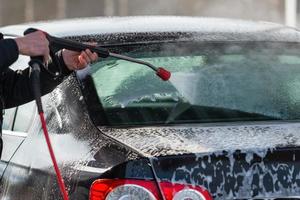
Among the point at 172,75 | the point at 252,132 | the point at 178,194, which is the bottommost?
the point at 178,194

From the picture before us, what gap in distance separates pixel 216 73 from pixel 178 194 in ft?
3.92

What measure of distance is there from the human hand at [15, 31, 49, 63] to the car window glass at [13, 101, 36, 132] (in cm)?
60

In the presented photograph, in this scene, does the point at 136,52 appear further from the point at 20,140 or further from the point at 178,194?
the point at 178,194

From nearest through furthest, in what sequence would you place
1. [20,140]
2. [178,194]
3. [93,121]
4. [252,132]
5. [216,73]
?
[178,194] < [252,132] < [93,121] < [20,140] < [216,73]

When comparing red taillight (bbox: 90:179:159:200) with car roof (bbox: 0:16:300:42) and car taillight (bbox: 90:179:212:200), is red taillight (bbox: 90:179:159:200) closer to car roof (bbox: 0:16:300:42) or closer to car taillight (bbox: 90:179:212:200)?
car taillight (bbox: 90:179:212:200)

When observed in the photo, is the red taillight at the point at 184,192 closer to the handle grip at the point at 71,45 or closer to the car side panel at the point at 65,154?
the car side panel at the point at 65,154

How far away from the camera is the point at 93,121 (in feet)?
10.2

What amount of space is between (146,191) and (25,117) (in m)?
1.18

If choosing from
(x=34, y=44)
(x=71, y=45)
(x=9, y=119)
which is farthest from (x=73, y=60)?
(x=9, y=119)

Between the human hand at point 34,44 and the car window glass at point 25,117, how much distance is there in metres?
0.60

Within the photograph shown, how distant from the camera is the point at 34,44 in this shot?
2941 millimetres

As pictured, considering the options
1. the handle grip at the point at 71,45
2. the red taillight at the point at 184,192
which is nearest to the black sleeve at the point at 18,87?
the handle grip at the point at 71,45

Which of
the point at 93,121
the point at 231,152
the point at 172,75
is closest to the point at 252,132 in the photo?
the point at 231,152

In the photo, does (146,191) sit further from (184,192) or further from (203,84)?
(203,84)
